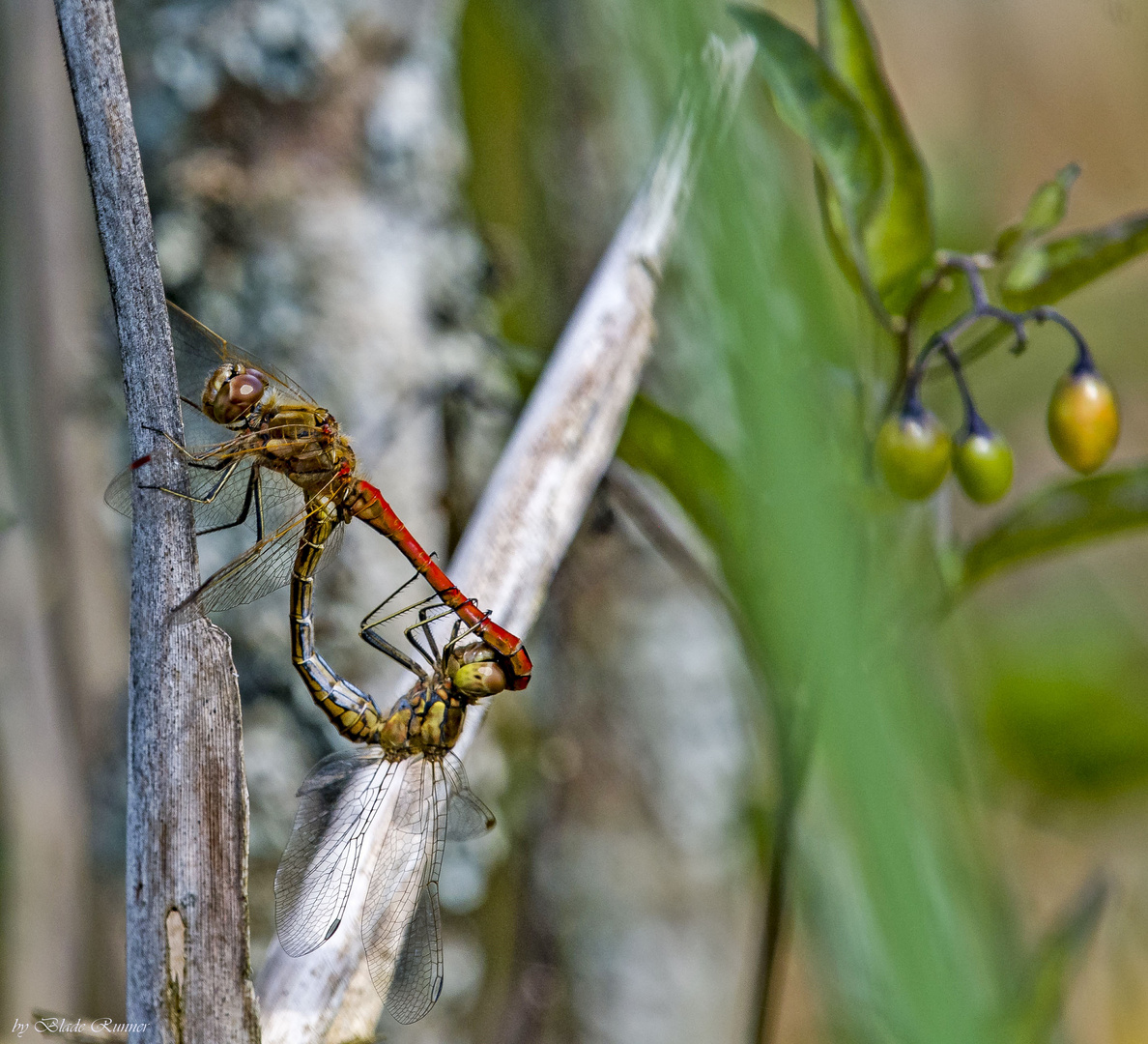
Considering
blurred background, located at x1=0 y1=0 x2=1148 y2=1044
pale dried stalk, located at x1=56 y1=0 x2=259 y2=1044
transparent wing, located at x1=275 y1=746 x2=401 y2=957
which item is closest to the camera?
pale dried stalk, located at x1=56 y1=0 x2=259 y2=1044

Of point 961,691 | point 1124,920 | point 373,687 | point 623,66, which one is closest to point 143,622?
point 623,66

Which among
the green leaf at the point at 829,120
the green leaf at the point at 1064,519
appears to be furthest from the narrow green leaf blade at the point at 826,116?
the green leaf at the point at 1064,519

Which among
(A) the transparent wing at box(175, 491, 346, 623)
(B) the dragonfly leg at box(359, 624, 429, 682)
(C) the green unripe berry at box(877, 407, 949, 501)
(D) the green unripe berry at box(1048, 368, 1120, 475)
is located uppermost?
(D) the green unripe berry at box(1048, 368, 1120, 475)

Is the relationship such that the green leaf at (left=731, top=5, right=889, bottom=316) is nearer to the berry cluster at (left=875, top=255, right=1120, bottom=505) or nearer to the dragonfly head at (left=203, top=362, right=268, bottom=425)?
the berry cluster at (left=875, top=255, right=1120, bottom=505)

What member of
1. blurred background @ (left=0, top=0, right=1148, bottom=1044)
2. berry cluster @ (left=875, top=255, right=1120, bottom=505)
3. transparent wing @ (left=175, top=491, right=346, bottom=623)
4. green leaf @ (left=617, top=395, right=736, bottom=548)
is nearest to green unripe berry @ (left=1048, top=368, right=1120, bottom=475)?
berry cluster @ (left=875, top=255, right=1120, bottom=505)

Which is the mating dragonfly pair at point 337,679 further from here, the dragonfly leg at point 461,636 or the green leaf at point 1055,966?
the green leaf at point 1055,966

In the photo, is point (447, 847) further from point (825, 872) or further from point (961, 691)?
point (825, 872)

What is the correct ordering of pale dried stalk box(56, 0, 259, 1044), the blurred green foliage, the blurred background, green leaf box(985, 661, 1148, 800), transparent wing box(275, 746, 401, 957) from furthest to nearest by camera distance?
green leaf box(985, 661, 1148, 800) < the blurred background < transparent wing box(275, 746, 401, 957) < pale dried stalk box(56, 0, 259, 1044) < the blurred green foliage
